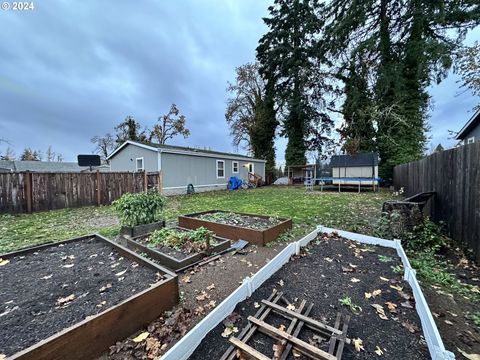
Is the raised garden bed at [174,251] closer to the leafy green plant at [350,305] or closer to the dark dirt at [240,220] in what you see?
the dark dirt at [240,220]

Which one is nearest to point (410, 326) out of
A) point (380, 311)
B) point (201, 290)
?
point (380, 311)

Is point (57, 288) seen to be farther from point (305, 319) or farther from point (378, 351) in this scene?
point (378, 351)

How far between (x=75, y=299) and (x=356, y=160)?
→ 1562 centimetres

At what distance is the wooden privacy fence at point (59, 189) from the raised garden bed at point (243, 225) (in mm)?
5860

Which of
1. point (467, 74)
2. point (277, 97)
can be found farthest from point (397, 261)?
point (277, 97)

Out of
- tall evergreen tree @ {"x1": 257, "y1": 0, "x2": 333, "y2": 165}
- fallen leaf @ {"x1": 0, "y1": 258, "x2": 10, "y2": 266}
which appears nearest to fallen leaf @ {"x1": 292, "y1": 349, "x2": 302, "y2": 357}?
fallen leaf @ {"x1": 0, "y1": 258, "x2": 10, "y2": 266}

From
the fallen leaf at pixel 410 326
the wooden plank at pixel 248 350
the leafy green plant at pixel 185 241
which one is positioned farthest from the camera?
the leafy green plant at pixel 185 241

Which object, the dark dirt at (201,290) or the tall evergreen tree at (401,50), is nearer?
the dark dirt at (201,290)

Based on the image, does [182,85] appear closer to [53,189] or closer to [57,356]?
[53,189]

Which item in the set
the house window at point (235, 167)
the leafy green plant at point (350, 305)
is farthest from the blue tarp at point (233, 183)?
the leafy green plant at point (350, 305)

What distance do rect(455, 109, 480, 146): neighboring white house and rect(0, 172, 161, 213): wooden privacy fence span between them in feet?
50.4

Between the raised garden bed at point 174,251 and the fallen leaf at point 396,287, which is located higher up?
the raised garden bed at point 174,251

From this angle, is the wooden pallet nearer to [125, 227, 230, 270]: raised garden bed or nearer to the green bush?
[125, 227, 230, 270]: raised garden bed

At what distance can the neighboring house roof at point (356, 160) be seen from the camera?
13.6 metres
